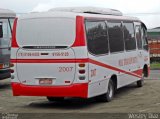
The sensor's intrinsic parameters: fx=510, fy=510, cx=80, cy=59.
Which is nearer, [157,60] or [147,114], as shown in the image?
[147,114]

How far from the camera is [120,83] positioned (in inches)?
663

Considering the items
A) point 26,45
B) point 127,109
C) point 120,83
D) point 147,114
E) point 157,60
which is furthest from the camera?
point 157,60

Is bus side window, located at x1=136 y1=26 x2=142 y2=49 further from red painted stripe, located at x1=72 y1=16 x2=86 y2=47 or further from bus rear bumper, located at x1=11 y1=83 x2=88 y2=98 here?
bus rear bumper, located at x1=11 y1=83 x2=88 y2=98

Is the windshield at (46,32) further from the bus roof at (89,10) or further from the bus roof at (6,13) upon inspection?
the bus roof at (6,13)

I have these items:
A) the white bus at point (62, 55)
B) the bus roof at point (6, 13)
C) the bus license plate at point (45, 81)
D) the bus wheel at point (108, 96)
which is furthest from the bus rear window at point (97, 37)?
the bus roof at point (6, 13)

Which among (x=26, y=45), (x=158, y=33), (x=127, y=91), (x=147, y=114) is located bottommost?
(x=158, y=33)

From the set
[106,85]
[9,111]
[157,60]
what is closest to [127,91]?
[106,85]

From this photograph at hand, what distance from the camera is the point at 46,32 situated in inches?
554

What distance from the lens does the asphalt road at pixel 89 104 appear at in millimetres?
13414

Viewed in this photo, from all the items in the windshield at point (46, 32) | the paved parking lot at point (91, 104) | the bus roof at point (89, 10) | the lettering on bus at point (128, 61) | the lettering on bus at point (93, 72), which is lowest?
the paved parking lot at point (91, 104)

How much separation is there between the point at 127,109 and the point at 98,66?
180 centimetres

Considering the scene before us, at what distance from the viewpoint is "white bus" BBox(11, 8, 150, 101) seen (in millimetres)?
13789

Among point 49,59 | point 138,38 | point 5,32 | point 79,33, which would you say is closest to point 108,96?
point 49,59

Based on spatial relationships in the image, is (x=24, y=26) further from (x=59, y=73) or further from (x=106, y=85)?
(x=106, y=85)
